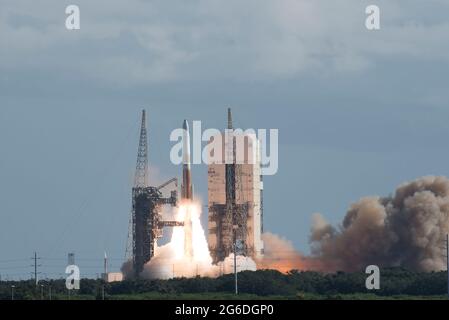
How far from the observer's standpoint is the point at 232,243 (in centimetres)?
15112

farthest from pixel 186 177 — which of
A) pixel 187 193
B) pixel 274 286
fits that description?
pixel 274 286

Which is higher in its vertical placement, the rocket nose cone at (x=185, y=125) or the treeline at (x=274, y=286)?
the rocket nose cone at (x=185, y=125)

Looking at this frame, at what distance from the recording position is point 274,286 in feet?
468

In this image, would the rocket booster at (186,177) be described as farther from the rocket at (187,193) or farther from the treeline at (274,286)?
the treeline at (274,286)

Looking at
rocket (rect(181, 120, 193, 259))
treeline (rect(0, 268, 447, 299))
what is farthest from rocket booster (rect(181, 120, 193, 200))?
treeline (rect(0, 268, 447, 299))

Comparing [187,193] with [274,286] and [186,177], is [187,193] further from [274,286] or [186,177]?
[274,286]

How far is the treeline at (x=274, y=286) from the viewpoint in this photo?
462 feet

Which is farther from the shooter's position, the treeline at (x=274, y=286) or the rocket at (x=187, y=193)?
the rocket at (x=187, y=193)

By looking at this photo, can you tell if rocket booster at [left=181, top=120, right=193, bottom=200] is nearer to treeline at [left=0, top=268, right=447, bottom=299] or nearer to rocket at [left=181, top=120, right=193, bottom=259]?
rocket at [left=181, top=120, right=193, bottom=259]

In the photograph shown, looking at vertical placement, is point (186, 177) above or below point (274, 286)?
above

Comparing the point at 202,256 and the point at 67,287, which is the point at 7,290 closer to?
the point at 67,287

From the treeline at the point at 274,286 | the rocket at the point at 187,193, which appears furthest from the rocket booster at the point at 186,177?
the treeline at the point at 274,286

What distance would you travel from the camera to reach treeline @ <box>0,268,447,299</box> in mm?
140875

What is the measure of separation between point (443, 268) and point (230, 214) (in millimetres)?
20968
